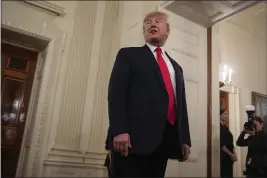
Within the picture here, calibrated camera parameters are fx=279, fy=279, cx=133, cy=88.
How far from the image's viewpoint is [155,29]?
1.50m

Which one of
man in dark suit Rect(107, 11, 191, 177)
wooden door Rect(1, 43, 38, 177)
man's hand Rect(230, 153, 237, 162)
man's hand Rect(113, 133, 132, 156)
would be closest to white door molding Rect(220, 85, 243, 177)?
man's hand Rect(230, 153, 237, 162)

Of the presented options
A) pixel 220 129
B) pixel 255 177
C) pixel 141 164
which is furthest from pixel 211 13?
pixel 141 164

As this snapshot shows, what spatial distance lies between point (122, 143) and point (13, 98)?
2956mm

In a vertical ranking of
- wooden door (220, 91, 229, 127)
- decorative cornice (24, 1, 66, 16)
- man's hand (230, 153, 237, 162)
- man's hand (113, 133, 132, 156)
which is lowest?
man's hand (230, 153, 237, 162)

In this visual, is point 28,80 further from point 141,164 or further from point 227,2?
→ point 141,164

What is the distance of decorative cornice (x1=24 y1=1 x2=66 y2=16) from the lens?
3.67 metres

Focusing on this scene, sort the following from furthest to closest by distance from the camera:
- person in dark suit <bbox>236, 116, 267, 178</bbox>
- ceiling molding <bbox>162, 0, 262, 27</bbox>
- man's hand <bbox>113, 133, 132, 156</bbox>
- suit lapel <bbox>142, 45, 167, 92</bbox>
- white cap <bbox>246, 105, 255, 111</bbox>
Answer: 1. ceiling molding <bbox>162, 0, 262, 27</bbox>
2. white cap <bbox>246, 105, 255, 111</bbox>
3. person in dark suit <bbox>236, 116, 267, 178</bbox>
4. suit lapel <bbox>142, 45, 167, 92</bbox>
5. man's hand <bbox>113, 133, 132, 156</bbox>

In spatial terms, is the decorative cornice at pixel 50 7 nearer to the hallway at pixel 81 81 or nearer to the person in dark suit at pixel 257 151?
the hallway at pixel 81 81

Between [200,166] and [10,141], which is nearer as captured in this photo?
[200,166]

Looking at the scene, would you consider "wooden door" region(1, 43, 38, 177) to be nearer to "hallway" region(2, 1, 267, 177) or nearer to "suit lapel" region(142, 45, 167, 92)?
"hallway" region(2, 1, 267, 177)

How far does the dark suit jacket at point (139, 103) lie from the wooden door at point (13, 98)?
277cm

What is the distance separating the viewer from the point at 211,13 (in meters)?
3.52

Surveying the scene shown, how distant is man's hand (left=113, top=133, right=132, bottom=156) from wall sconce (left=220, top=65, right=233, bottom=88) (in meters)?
2.46

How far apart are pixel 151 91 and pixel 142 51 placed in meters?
0.25
